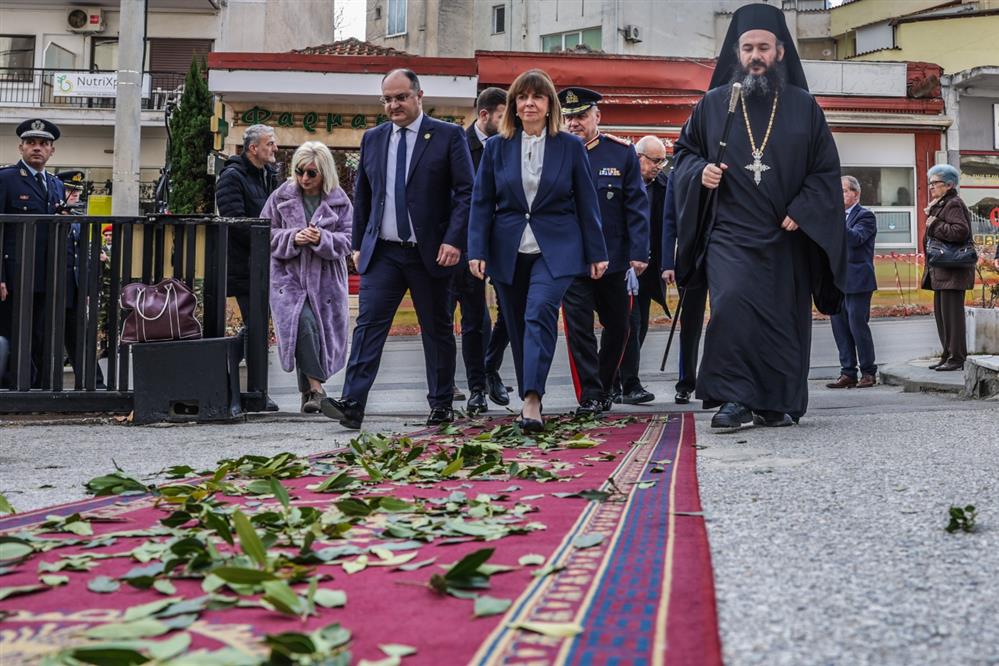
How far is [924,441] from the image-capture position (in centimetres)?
561

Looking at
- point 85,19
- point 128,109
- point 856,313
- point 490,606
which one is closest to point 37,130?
point 128,109

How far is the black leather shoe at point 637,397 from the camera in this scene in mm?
8911

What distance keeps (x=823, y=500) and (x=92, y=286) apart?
540cm

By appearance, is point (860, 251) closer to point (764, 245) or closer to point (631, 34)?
point (764, 245)

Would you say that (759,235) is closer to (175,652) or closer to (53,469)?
(53,469)

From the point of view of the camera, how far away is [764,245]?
6.62 m

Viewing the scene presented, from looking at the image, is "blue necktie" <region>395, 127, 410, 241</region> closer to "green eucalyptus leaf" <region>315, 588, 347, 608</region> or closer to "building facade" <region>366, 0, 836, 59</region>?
"green eucalyptus leaf" <region>315, 588, 347, 608</region>

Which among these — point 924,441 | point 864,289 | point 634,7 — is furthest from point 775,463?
point 634,7

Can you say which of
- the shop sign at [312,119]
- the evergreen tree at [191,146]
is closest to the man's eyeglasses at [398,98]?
the shop sign at [312,119]

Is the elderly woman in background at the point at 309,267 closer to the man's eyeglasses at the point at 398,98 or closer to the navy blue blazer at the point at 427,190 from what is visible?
the navy blue blazer at the point at 427,190

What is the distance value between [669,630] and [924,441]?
374cm

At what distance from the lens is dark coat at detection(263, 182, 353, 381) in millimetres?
8211

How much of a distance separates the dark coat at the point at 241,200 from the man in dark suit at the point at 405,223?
1.32 meters

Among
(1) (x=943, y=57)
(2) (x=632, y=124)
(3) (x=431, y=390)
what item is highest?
(1) (x=943, y=57)
